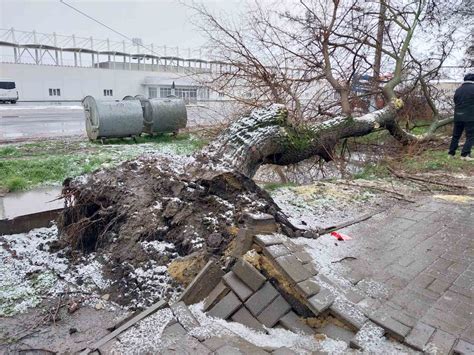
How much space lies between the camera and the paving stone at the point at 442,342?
6.75 ft

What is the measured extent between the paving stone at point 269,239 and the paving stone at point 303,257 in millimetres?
160

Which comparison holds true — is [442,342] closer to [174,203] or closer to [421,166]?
[174,203]

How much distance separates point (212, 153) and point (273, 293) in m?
2.05

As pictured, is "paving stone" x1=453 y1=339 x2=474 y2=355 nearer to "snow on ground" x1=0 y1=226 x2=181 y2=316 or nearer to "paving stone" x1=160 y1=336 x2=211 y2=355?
"paving stone" x1=160 y1=336 x2=211 y2=355

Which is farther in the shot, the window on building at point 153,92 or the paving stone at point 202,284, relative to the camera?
the window on building at point 153,92

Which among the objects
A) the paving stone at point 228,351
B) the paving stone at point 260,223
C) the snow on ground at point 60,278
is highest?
the paving stone at point 260,223

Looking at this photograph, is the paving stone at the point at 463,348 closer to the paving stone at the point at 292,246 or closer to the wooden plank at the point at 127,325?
the paving stone at the point at 292,246

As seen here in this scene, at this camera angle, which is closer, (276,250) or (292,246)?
(276,250)

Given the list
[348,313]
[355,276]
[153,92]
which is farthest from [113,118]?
[153,92]

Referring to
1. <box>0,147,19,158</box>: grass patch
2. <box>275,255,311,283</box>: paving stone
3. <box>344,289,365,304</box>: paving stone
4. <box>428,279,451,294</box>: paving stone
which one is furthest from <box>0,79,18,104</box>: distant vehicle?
<box>428,279,451,294</box>: paving stone

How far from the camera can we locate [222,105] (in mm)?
9016

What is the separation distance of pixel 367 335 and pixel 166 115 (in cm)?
934

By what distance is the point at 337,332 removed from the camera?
233 centimetres

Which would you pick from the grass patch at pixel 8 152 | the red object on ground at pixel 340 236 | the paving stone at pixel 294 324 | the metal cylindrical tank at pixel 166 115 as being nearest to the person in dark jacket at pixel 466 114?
the red object on ground at pixel 340 236
